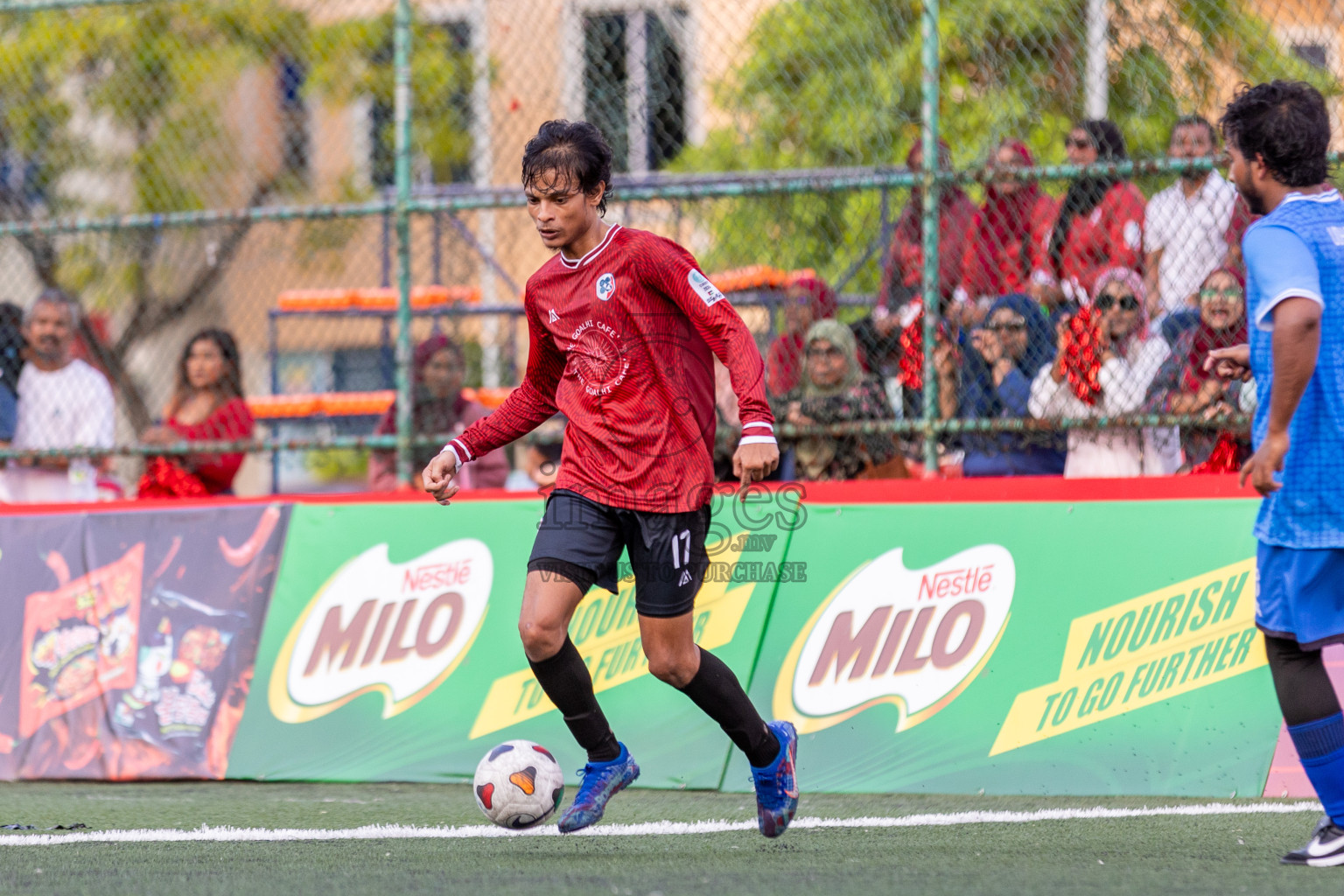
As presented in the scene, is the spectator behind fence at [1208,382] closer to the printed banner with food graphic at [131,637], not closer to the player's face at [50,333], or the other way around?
the printed banner with food graphic at [131,637]

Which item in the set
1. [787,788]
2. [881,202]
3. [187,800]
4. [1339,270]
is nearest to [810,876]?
[787,788]

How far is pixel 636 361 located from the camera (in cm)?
456

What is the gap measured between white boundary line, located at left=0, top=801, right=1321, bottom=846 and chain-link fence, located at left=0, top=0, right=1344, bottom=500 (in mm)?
1686

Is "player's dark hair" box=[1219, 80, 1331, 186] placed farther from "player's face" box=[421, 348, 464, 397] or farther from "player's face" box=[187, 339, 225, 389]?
"player's face" box=[187, 339, 225, 389]

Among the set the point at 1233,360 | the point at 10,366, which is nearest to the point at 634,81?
the point at 10,366

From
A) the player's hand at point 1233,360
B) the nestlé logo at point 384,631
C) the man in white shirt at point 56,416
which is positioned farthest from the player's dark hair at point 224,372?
the player's hand at point 1233,360

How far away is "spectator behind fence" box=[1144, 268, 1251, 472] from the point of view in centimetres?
622

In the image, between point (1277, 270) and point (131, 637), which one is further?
point (131, 637)

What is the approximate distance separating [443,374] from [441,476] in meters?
2.82

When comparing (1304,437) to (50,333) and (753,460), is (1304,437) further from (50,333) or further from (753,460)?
(50,333)

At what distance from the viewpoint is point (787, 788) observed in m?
4.60

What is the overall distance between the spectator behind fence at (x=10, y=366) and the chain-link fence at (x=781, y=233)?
16mm

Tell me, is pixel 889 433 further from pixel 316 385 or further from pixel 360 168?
pixel 360 168

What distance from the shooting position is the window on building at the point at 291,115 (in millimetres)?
10500
